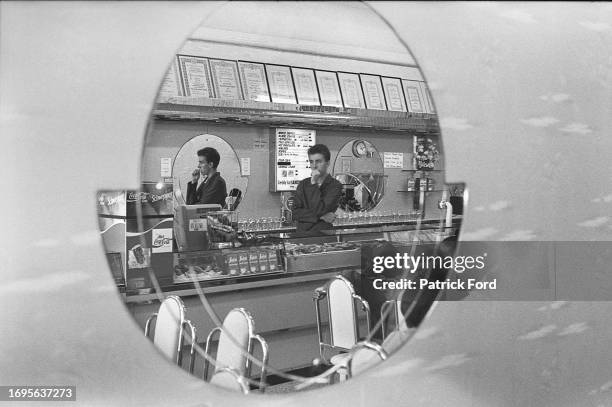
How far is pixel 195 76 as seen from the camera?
17.2 ft

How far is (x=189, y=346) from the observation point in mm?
2094

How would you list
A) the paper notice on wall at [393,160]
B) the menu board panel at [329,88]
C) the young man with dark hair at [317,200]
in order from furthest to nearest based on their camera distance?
1. the paper notice on wall at [393,160]
2. the menu board panel at [329,88]
3. the young man with dark hair at [317,200]

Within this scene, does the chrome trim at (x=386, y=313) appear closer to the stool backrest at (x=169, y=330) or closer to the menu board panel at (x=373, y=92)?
the stool backrest at (x=169, y=330)

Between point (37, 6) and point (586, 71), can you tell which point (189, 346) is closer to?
point (37, 6)

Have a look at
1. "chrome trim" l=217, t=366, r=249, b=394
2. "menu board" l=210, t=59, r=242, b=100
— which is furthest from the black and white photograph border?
"menu board" l=210, t=59, r=242, b=100

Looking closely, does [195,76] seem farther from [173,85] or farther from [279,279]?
[279,279]

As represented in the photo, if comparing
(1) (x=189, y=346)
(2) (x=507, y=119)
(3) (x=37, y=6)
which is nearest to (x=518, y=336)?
(2) (x=507, y=119)

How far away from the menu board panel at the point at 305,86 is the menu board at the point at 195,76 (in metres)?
0.81

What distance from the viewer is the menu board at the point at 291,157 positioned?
616 centimetres

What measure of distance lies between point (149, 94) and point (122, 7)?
22 centimetres

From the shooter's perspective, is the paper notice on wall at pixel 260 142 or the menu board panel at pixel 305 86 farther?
the paper notice on wall at pixel 260 142

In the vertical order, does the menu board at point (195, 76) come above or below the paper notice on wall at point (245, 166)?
above

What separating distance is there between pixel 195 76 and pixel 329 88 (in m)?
1.30

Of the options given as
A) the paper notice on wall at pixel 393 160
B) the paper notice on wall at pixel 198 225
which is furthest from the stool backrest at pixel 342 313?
the paper notice on wall at pixel 393 160
